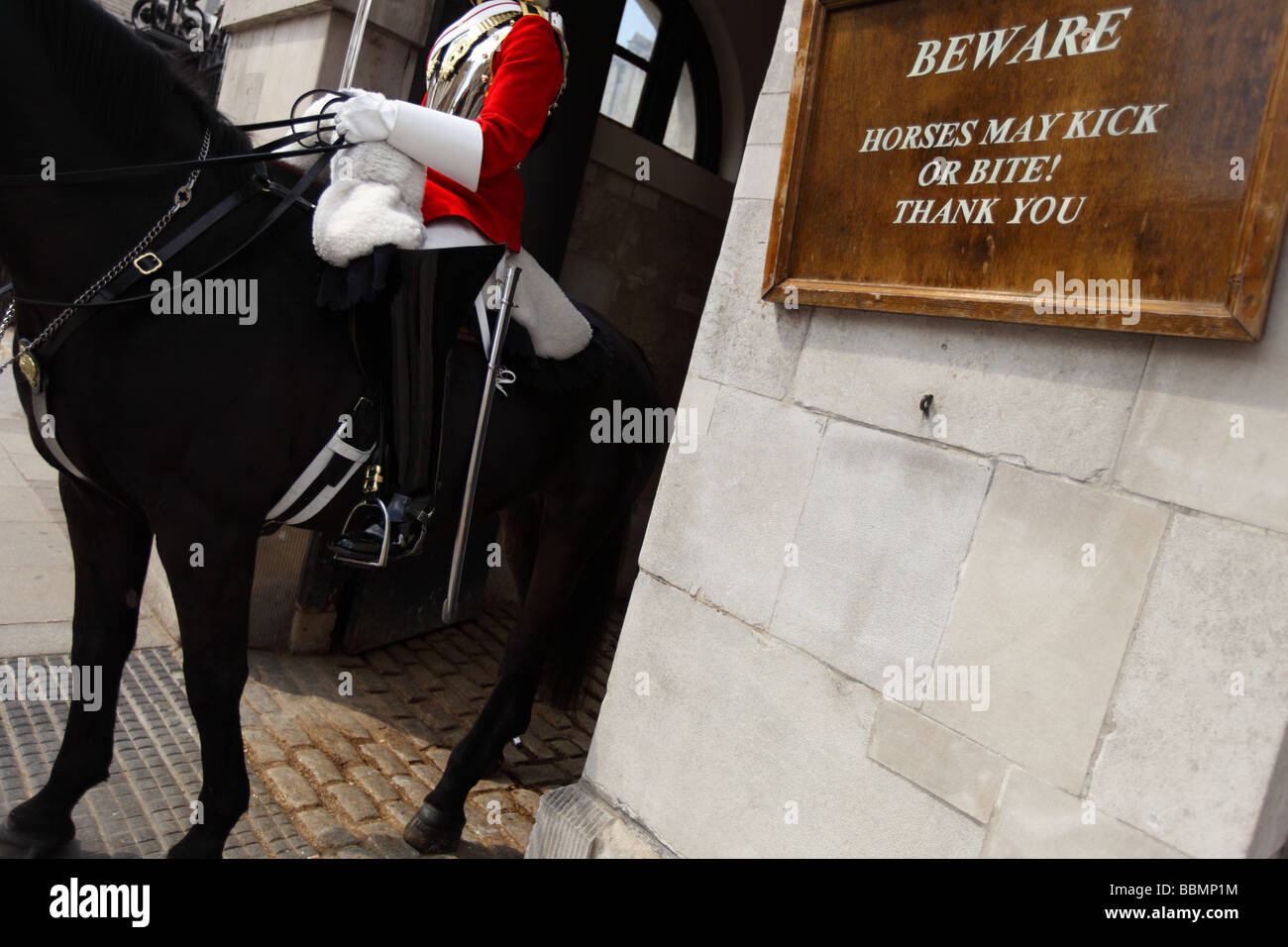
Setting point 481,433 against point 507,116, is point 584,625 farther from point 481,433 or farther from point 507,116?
point 507,116

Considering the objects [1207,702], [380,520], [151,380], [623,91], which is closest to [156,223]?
[151,380]

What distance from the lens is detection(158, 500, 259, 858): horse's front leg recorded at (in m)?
2.69

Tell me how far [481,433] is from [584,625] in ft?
5.16

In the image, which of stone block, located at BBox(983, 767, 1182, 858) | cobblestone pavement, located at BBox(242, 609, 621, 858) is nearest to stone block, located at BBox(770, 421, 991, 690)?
stone block, located at BBox(983, 767, 1182, 858)

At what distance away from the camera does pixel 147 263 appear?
257cm

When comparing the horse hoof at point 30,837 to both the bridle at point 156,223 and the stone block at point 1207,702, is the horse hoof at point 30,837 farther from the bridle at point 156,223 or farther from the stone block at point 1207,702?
the stone block at point 1207,702

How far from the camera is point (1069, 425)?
2.17 m

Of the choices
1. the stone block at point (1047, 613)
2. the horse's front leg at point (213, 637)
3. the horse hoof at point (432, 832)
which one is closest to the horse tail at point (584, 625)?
the horse hoof at point (432, 832)

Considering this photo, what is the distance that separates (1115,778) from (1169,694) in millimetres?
227

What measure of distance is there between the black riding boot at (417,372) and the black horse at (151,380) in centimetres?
13

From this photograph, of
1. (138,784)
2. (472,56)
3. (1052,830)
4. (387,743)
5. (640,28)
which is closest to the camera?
(1052,830)
